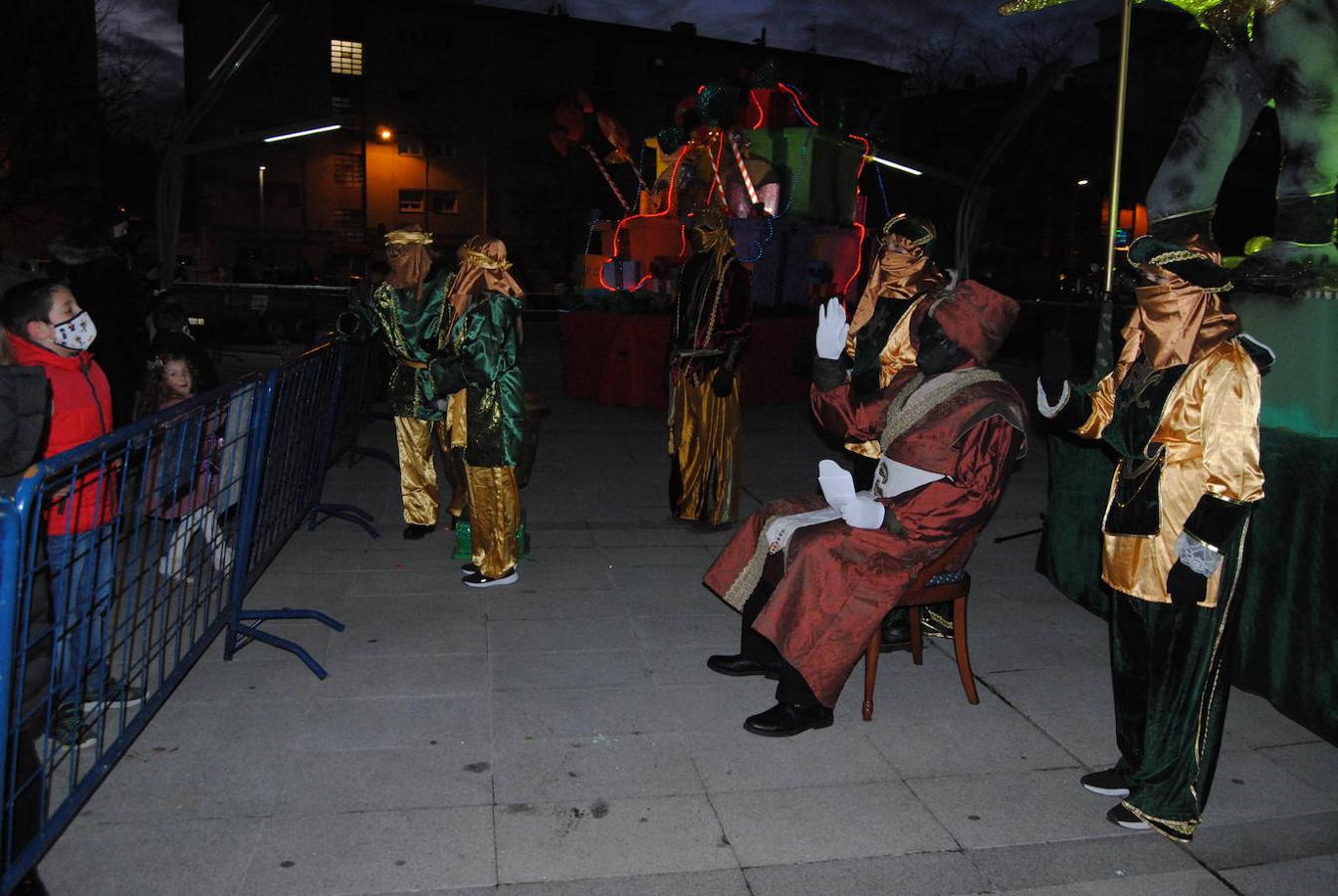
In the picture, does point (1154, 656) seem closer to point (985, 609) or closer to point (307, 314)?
point (985, 609)

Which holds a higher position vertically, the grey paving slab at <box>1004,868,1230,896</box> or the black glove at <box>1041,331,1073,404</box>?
the black glove at <box>1041,331,1073,404</box>

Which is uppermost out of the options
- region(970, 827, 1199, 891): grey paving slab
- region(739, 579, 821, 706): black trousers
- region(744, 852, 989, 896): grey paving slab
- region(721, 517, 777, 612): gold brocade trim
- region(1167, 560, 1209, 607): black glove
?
region(1167, 560, 1209, 607): black glove

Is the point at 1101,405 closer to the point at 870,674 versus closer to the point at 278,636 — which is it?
the point at 870,674

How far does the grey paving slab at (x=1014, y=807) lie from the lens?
3354 mm

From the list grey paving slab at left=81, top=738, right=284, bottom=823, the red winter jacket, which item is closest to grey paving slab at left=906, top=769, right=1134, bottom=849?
grey paving slab at left=81, top=738, right=284, bottom=823

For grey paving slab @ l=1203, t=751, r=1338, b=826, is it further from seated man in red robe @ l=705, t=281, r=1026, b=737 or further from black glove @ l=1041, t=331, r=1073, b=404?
black glove @ l=1041, t=331, r=1073, b=404

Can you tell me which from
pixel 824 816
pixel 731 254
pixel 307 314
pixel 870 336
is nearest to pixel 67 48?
pixel 307 314

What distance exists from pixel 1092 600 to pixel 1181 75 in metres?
37.0

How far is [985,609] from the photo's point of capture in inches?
220

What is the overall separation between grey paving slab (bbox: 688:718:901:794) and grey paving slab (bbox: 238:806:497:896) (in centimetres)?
84

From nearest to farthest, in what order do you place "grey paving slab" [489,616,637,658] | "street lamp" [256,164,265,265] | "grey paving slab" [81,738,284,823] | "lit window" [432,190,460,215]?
"grey paving slab" [81,738,284,823] < "grey paving slab" [489,616,637,658] < "street lamp" [256,164,265,265] < "lit window" [432,190,460,215]

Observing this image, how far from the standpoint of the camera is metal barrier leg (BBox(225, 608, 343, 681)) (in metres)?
4.38

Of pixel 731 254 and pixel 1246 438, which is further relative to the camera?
pixel 731 254

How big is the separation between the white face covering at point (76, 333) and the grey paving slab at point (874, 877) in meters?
2.91
